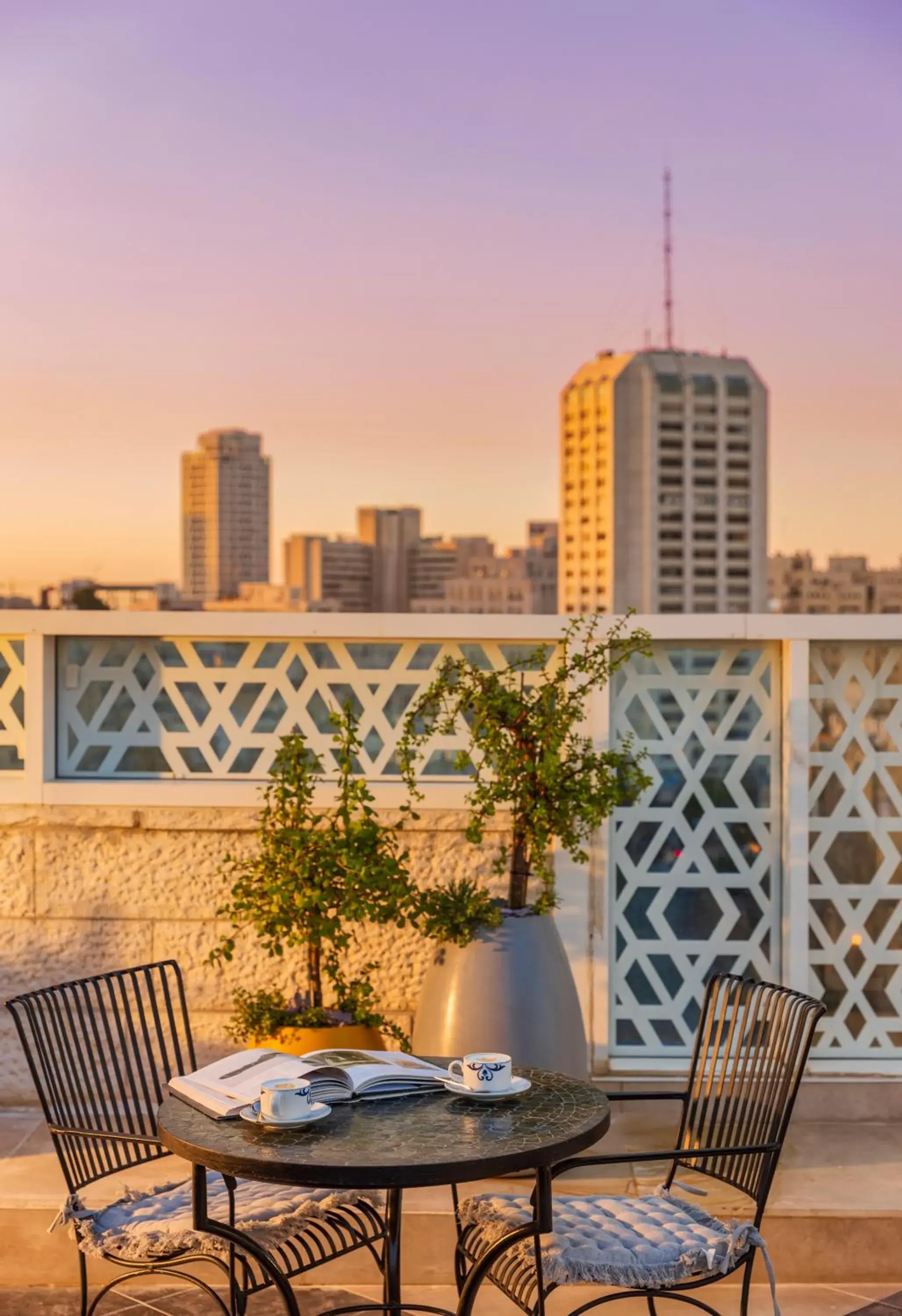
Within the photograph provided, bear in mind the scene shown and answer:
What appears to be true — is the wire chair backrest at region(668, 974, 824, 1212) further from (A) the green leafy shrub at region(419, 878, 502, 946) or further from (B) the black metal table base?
(A) the green leafy shrub at region(419, 878, 502, 946)

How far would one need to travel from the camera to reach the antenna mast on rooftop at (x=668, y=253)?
4103 centimetres

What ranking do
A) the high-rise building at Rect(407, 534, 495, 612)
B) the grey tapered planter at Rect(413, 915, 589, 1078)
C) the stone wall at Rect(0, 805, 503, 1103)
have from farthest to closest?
the high-rise building at Rect(407, 534, 495, 612) < the stone wall at Rect(0, 805, 503, 1103) < the grey tapered planter at Rect(413, 915, 589, 1078)

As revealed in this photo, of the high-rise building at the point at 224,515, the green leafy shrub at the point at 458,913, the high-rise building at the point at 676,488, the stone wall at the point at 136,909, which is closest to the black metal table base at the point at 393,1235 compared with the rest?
the green leafy shrub at the point at 458,913

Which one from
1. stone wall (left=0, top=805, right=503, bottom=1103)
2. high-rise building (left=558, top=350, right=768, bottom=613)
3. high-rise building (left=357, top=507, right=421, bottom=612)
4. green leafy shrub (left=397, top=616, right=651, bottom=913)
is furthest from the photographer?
high-rise building (left=558, top=350, right=768, bottom=613)

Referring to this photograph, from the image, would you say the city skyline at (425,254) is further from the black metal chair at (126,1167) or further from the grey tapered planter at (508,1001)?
the black metal chair at (126,1167)

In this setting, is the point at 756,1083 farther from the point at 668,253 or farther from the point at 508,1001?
the point at 668,253

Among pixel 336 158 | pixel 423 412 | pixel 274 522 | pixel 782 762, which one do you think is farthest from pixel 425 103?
pixel 782 762

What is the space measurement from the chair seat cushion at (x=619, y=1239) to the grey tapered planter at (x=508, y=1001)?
867 millimetres

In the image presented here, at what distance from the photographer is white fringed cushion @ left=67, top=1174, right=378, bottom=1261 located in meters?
2.44

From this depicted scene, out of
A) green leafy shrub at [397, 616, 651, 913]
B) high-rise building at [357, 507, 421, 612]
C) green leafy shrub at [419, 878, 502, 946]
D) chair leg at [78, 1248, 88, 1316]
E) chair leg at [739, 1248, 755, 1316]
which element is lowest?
chair leg at [78, 1248, 88, 1316]

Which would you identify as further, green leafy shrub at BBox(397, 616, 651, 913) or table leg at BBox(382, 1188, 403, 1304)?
green leafy shrub at BBox(397, 616, 651, 913)

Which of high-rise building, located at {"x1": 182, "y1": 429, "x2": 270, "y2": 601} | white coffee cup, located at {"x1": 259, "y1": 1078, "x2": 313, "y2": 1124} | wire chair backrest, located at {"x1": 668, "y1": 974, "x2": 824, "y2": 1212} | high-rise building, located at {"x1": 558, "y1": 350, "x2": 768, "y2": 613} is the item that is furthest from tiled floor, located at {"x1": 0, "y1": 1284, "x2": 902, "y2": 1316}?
high-rise building, located at {"x1": 558, "y1": 350, "x2": 768, "y2": 613}

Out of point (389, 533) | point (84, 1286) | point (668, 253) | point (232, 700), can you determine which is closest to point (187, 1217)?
point (84, 1286)

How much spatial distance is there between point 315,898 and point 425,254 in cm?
3784
